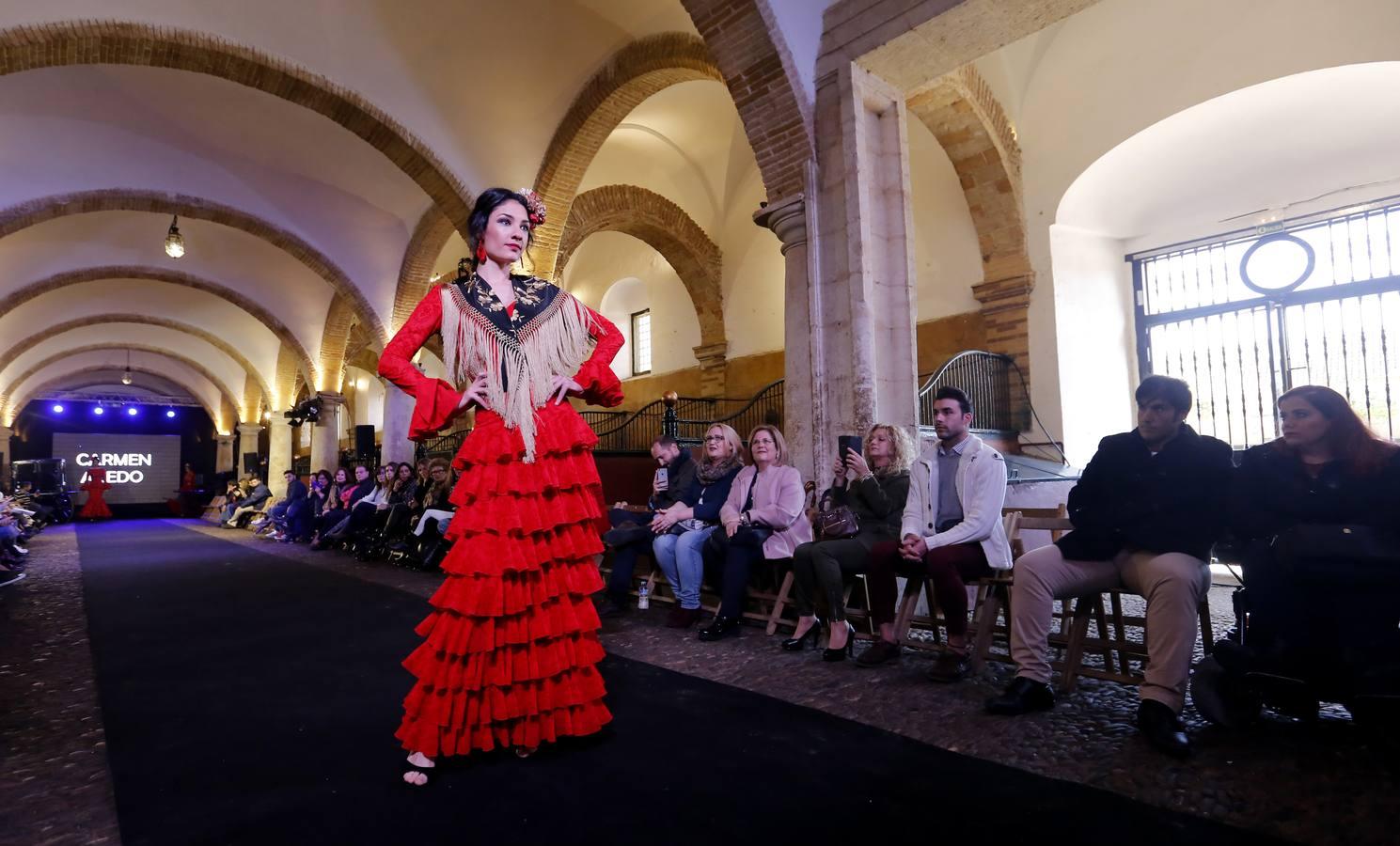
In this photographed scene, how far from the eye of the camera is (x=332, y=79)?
26.5 feet

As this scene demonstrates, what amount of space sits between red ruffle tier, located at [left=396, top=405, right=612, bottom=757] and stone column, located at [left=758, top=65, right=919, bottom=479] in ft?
10.5

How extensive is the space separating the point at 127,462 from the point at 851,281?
102 feet

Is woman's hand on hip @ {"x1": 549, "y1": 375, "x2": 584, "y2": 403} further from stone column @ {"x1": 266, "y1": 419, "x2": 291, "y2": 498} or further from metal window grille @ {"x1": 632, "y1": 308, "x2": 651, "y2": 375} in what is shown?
stone column @ {"x1": 266, "y1": 419, "x2": 291, "y2": 498}

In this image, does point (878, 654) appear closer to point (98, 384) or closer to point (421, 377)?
point (421, 377)

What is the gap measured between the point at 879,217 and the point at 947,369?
113 inches

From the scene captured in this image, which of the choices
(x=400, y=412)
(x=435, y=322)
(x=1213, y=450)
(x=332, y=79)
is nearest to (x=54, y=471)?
(x=400, y=412)

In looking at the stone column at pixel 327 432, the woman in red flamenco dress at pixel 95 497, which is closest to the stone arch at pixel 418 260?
the stone column at pixel 327 432

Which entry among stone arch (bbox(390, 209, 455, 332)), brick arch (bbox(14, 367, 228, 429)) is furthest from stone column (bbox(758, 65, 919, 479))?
brick arch (bbox(14, 367, 228, 429))

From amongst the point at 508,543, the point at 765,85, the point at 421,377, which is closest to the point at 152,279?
the point at 765,85

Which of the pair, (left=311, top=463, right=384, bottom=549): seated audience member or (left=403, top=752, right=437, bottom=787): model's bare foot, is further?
(left=311, top=463, right=384, bottom=549): seated audience member

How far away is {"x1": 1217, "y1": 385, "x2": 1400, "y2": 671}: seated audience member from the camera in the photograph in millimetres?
2342

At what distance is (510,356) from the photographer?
2389mm

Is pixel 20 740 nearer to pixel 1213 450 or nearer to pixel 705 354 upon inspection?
pixel 1213 450

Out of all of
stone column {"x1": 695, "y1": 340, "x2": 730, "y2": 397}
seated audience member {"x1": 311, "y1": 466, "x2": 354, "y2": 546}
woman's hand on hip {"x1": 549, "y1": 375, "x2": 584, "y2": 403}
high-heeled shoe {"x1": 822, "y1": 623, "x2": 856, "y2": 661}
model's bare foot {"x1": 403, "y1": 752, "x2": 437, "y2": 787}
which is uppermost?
stone column {"x1": 695, "y1": 340, "x2": 730, "y2": 397}
